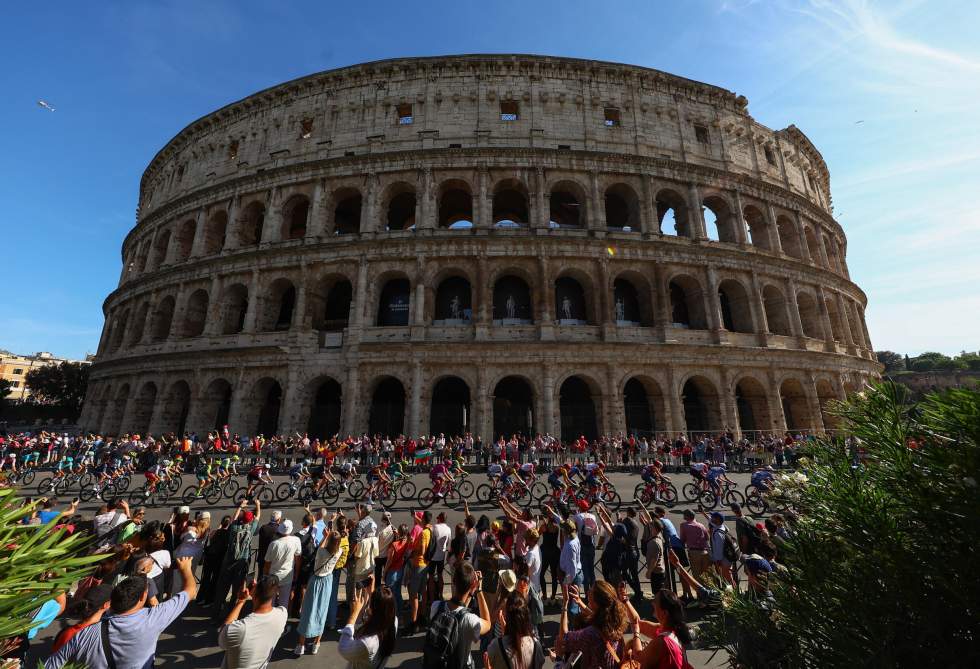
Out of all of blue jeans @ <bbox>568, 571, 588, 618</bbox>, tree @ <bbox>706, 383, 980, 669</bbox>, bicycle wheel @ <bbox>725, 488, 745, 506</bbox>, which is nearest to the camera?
tree @ <bbox>706, 383, 980, 669</bbox>

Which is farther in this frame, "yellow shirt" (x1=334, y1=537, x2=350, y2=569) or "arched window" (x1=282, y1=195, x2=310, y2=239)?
"arched window" (x1=282, y1=195, x2=310, y2=239)

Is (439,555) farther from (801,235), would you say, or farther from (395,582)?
(801,235)

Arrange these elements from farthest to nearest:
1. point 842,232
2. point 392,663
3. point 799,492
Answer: point 842,232 < point 392,663 < point 799,492

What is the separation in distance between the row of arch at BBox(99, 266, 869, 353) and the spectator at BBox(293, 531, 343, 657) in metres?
15.3

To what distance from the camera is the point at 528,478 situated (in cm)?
1191

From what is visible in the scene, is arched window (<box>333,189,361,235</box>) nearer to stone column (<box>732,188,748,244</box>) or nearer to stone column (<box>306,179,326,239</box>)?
stone column (<box>306,179,326,239</box>)

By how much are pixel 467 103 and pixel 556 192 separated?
25.3 feet

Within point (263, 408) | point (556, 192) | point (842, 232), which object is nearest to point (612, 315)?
point (556, 192)

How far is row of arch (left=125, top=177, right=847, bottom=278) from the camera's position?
22.5 m

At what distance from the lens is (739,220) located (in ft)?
78.1

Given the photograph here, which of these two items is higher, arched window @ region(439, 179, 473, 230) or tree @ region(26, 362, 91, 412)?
arched window @ region(439, 179, 473, 230)

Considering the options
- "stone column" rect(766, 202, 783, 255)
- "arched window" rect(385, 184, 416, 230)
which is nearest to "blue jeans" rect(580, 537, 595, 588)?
"arched window" rect(385, 184, 416, 230)

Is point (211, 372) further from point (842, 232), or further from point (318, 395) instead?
point (842, 232)

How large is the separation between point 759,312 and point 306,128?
30.8 metres
